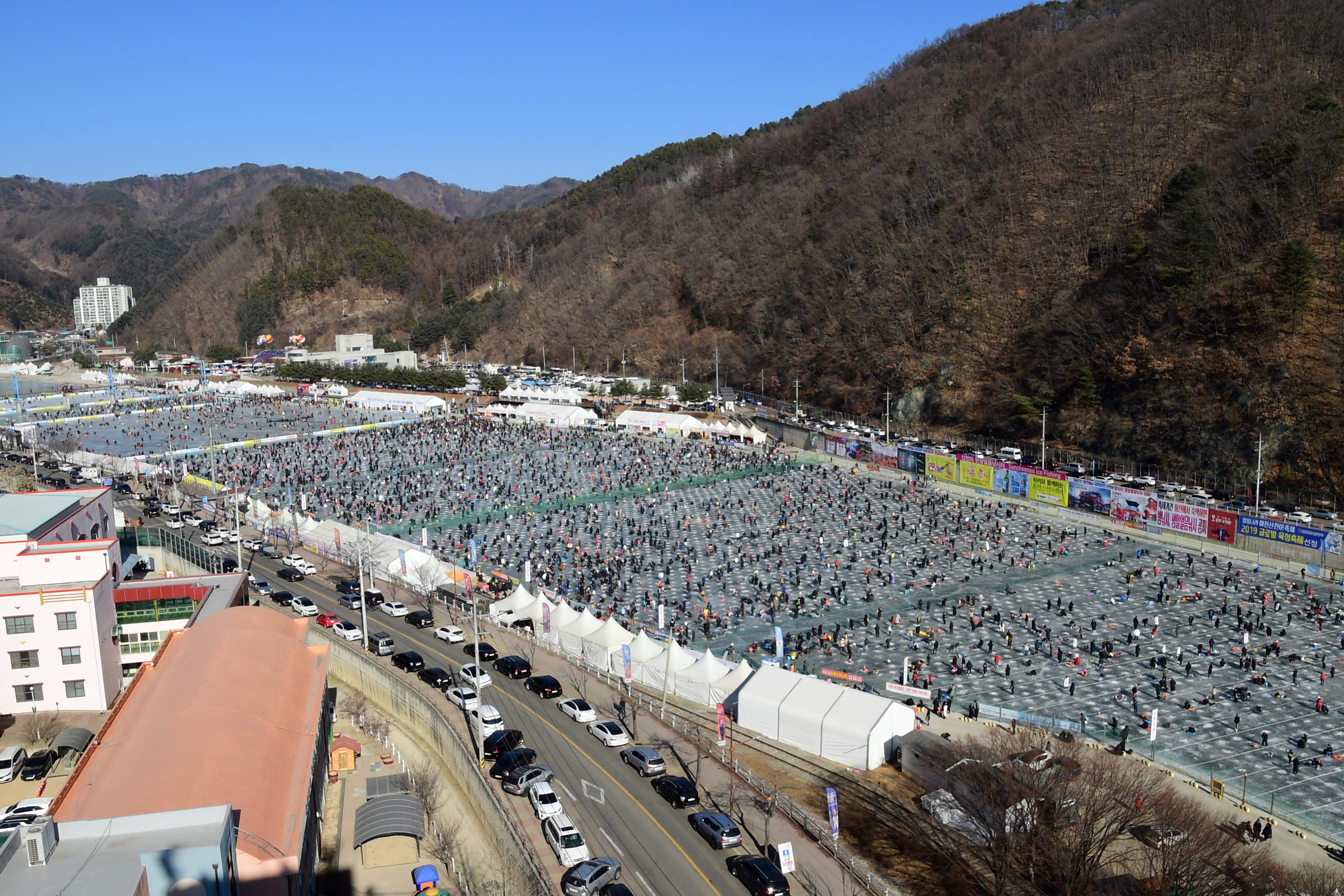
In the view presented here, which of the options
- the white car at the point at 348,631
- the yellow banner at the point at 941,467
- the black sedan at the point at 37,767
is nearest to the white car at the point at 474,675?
the white car at the point at 348,631

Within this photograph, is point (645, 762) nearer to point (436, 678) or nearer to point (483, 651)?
point (436, 678)

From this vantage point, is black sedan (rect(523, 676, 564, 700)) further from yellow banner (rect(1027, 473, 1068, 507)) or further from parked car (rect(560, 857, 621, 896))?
yellow banner (rect(1027, 473, 1068, 507))

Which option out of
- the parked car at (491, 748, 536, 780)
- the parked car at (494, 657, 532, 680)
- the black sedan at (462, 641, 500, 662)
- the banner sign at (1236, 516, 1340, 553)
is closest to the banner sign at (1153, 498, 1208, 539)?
the banner sign at (1236, 516, 1340, 553)

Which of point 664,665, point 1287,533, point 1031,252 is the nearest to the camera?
point 664,665

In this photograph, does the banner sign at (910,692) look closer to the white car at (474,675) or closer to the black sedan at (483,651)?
the white car at (474,675)

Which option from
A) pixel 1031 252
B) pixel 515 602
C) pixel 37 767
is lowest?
pixel 37 767

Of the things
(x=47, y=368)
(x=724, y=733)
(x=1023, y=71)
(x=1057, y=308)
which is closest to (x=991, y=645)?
(x=724, y=733)

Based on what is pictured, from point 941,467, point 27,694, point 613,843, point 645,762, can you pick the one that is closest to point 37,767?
point 27,694
